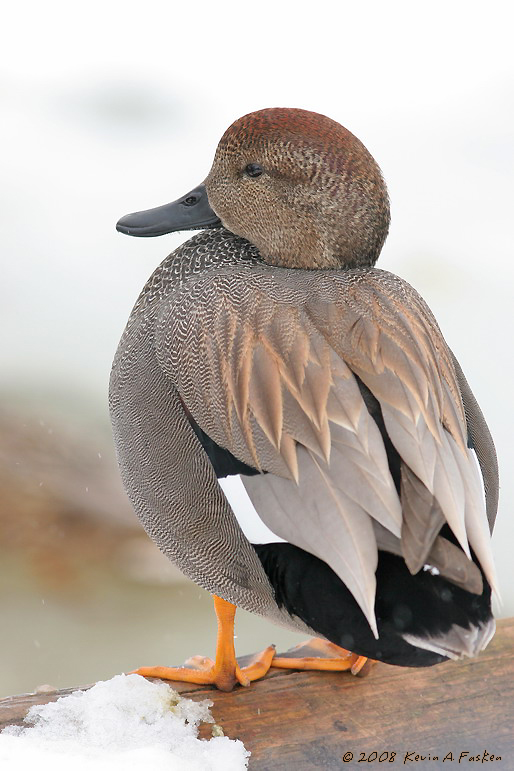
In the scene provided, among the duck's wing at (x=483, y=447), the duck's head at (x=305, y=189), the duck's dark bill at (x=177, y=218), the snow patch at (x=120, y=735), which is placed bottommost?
the snow patch at (x=120, y=735)

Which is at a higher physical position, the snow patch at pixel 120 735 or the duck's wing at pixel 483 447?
the duck's wing at pixel 483 447

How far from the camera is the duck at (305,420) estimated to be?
3.52 ft

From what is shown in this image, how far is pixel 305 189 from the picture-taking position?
1.43m

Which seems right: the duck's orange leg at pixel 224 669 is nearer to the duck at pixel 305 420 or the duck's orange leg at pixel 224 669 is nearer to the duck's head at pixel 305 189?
the duck at pixel 305 420

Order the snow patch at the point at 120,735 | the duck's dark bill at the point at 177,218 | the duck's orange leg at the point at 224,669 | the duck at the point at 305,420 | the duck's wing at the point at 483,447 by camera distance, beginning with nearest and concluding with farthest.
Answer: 1. the duck at the point at 305,420
2. the snow patch at the point at 120,735
3. the duck's wing at the point at 483,447
4. the duck's orange leg at the point at 224,669
5. the duck's dark bill at the point at 177,218

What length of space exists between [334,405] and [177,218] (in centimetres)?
65

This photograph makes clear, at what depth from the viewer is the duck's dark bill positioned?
5.41 feet

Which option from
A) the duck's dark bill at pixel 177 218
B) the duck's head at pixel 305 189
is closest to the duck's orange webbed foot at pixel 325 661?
the duck's head at pixel 305 189

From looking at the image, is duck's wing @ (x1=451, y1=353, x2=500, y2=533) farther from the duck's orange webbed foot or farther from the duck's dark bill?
the duck's dark bill

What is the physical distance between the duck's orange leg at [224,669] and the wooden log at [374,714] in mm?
16

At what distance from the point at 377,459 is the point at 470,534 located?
0.48 ft

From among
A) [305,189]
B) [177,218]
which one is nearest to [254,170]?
[305,189]

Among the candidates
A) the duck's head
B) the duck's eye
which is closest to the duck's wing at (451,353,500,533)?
the duck's head

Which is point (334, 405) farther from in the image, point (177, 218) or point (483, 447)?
point (177, 218)
